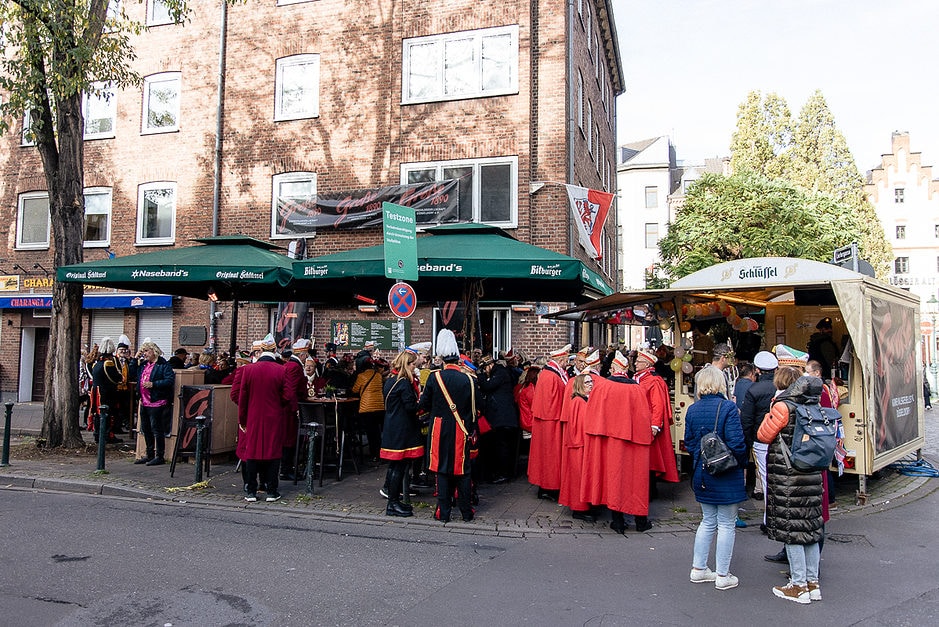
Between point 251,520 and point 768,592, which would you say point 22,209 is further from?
point 768,592

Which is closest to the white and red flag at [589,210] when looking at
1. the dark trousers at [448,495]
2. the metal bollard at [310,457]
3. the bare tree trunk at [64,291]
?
the metal bollard at [310,457]

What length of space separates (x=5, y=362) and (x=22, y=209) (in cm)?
447

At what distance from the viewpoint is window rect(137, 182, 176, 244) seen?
18.6 meters

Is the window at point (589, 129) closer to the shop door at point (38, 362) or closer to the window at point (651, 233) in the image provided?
the shop door at point (38, 362)

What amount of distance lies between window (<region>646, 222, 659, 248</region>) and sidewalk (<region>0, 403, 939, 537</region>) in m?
42.5

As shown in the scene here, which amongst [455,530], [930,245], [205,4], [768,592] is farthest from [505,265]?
[930,245]

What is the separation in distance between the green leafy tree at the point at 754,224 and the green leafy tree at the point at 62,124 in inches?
639

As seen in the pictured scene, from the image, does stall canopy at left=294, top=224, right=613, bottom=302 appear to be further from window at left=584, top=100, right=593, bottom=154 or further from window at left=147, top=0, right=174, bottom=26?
window at left=147, top=0, right=174, bottom=26

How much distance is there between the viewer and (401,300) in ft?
29.8

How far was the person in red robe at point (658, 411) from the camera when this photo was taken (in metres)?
7.55

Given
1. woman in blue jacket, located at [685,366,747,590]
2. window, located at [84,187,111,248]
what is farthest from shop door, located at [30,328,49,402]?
woman in blue jacket, located at [685,366,747,590]

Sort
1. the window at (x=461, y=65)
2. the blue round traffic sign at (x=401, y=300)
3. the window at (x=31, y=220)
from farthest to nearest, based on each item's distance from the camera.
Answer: the window at (x=31, y=220) → the window at (x=461, y=65) → the blue round traffic sign at (x=401, y=300)

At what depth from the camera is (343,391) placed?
1072 cm

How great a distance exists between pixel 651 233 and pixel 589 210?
40.2 meters
